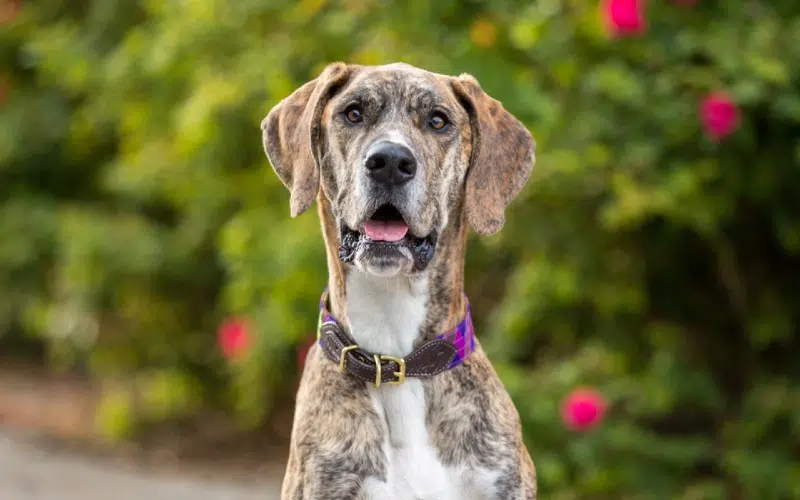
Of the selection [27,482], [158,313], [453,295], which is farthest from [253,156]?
[453,295]

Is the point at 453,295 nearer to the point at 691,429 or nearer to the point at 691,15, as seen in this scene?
the point at 691,15

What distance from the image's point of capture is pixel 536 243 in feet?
19.7

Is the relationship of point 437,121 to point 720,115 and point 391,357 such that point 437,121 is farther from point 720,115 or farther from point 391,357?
point 720,115

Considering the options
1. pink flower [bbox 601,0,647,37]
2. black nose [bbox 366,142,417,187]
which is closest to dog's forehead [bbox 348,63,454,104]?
black nose [bbox 366,142,417,187]

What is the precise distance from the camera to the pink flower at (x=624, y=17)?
203 inches

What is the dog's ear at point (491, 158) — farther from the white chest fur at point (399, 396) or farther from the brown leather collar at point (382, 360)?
the brown leather collar at point (382, 360)

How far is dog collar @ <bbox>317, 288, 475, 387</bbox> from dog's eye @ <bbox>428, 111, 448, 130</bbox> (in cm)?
59

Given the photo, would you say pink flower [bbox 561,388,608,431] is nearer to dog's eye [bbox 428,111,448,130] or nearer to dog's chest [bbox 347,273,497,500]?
dog's chest [bbox 347,273,497,500]

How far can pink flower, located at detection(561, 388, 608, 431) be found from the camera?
220 inches

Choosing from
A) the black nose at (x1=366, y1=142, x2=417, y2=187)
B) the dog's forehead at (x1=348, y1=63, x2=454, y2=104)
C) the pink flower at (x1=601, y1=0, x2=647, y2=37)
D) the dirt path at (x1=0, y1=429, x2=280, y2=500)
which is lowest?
the black nose at (x1=366, y1=142, x2=417, y2=187)

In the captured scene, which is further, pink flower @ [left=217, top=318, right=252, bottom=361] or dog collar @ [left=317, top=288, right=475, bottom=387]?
pink flower @ [left=217, top=318, right=252, bottom=361]

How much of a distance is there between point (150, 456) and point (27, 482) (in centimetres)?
92

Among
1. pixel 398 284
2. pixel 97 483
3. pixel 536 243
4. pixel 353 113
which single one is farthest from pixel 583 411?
pixel 97 483

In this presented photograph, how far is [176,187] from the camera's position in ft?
25.5
